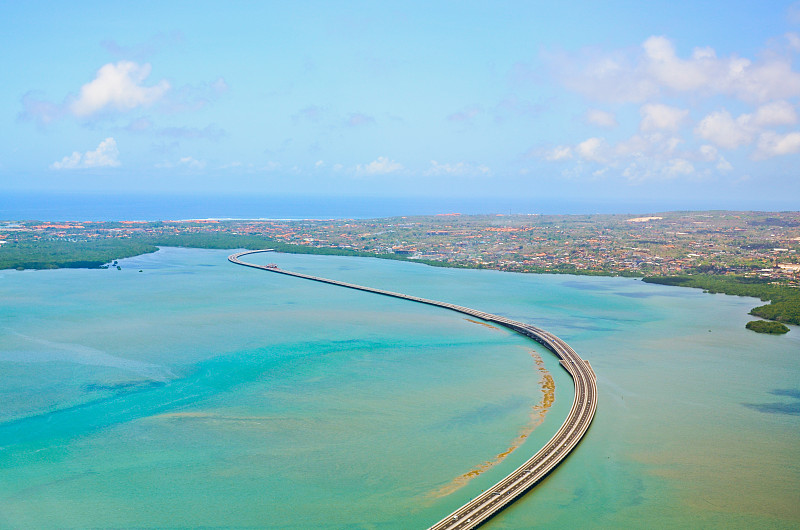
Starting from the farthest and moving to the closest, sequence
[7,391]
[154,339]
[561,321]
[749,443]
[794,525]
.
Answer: [561,321] → [154,339] → [7,391] → [749,443] → [794,525]

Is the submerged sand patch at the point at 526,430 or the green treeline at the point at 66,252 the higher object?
the green treeline at the point at 66,252

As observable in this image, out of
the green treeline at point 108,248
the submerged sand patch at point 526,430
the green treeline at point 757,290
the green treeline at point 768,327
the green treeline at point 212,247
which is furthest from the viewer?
the green treeline at point 108,248

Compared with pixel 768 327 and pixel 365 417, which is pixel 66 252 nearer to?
pixel 365 417

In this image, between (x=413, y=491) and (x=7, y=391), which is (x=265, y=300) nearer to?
(x=7, y=391)

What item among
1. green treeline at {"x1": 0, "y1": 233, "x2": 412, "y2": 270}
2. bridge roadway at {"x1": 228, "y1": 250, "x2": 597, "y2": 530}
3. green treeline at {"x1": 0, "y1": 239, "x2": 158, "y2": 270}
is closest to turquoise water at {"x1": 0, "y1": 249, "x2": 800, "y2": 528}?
bridge roadway at {"x1": 228, "y1": 250, "x2": 597, "y2": 530}

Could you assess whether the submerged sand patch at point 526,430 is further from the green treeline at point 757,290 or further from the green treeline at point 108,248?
the green treeline at point 108,248

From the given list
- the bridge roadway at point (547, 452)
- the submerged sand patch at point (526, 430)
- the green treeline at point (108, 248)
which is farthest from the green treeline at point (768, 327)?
the green treeline at point (108, 248)

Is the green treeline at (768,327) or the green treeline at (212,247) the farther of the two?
the green treeline at (212,247)

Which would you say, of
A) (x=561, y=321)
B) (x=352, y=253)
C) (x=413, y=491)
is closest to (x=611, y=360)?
(x=561, y=321)

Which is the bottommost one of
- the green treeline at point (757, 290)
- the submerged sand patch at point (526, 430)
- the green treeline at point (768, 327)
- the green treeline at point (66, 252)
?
the submerged sand patch at point (526, 430)
